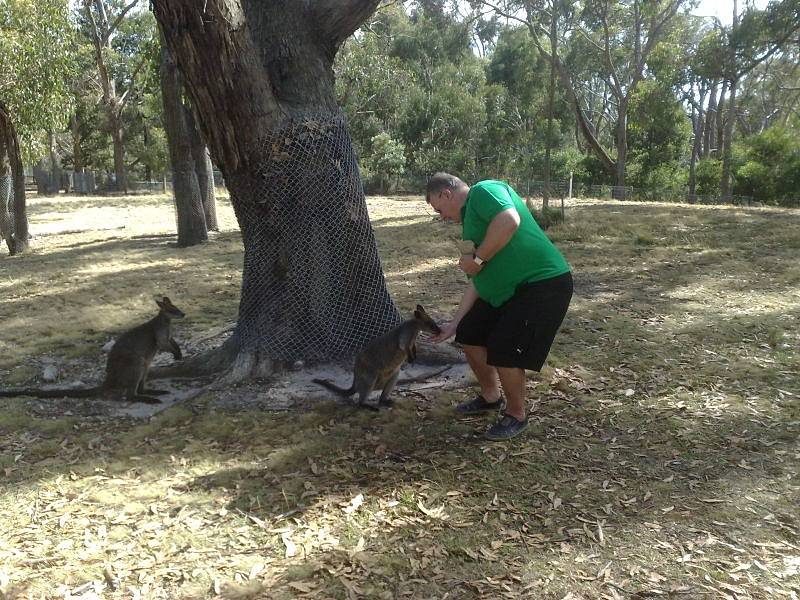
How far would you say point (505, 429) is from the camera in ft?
14.0

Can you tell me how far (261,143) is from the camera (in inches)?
200

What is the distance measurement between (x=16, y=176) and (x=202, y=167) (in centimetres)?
368

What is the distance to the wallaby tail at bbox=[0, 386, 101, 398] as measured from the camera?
513 centimetres

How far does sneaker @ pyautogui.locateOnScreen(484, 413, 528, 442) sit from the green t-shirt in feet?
2.77

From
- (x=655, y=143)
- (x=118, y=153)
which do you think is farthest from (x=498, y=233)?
(x=118, y=153)

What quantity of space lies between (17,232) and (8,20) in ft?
13.8

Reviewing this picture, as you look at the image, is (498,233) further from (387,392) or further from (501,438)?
(387,392)

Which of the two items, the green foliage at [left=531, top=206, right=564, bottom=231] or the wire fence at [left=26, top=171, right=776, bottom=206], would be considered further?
the wire fence at [left=26, top=171, right=776, bottom=206]

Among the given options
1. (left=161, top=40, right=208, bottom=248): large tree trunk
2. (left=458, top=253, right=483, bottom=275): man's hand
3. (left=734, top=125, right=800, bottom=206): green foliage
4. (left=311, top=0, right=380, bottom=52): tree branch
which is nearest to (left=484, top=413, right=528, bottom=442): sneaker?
(left=458, top=253, right=483, bottom=275): man's hand

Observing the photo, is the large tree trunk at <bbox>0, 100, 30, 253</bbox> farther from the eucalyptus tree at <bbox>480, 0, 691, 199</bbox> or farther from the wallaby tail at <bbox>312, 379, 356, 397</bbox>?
the eucalyptus tree at <bbox>480, 0, 691, 199</bbox>

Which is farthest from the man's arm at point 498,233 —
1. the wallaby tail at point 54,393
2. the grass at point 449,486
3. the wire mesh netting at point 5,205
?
the wire mesh netting at point 5,205

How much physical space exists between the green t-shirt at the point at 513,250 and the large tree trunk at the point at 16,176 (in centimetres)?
1208

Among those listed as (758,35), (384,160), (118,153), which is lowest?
(384,160)

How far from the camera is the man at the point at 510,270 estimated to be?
12.6 feet
